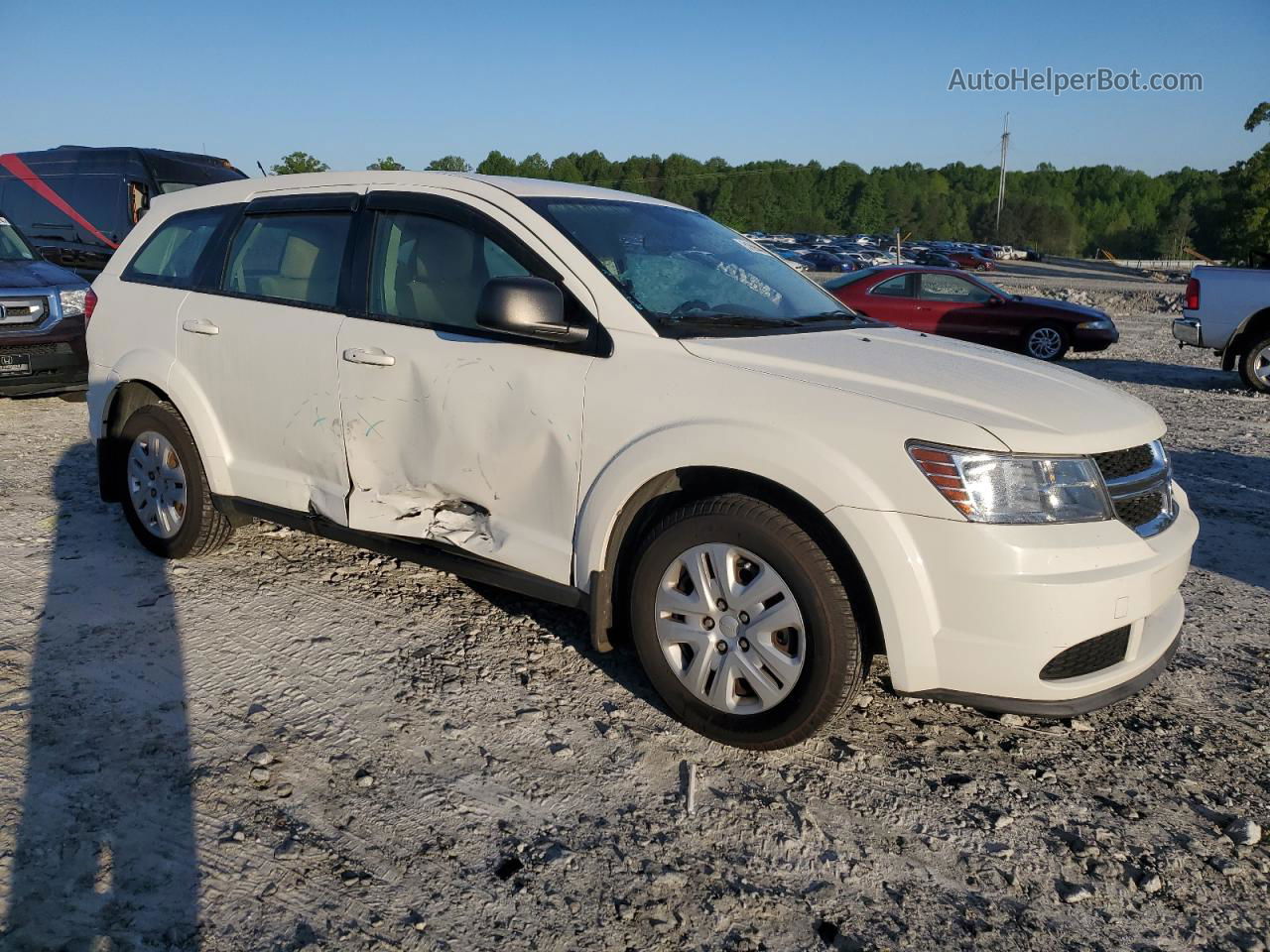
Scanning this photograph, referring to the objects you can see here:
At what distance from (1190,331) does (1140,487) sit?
10.2 meters

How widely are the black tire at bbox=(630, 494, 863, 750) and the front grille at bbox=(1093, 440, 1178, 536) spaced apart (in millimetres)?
896

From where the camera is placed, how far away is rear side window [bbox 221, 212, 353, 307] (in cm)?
420

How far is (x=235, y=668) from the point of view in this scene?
3.79m

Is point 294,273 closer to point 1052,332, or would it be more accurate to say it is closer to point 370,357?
point 370,357

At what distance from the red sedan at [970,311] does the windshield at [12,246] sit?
33.4ft

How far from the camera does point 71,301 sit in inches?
356

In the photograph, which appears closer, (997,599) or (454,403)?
(997,599)

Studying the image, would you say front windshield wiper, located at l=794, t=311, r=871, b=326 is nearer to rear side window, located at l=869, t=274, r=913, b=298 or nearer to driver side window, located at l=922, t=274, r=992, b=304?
rear side window, located at l=869, t=274, r=913, b=298

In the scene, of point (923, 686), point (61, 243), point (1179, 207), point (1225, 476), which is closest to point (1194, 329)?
point (1225, 476)

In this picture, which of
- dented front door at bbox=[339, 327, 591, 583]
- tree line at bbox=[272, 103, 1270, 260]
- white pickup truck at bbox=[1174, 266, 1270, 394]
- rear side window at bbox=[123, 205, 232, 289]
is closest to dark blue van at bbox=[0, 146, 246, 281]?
rear side window at bbox=[123, 205, 232, 289]

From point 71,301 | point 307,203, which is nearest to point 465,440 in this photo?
point 307,203

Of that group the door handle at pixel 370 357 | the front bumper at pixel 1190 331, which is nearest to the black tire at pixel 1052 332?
the front bumper at pixel 1190 331

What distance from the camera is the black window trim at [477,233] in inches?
136

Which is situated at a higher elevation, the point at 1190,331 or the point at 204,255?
the point at 204,255
